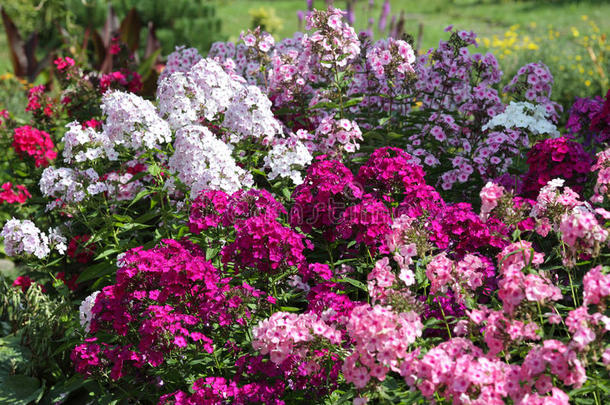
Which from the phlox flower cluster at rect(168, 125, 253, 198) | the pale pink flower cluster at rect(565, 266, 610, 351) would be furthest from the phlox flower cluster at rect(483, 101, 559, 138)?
the pale pink flower cluster at rect(565, 266, 610, 351)

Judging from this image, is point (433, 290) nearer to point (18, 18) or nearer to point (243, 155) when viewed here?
point (243, 155)

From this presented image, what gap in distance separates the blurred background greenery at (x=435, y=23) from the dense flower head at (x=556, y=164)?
3.40 metres

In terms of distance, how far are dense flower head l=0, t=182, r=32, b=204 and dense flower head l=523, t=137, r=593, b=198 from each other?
380 cm

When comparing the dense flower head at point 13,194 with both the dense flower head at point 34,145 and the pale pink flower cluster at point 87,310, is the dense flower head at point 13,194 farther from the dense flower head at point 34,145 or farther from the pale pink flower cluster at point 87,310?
the pale pink flower cluster at point 87,310

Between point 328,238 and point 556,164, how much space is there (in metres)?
1.56

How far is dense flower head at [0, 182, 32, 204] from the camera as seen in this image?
5.05 metres

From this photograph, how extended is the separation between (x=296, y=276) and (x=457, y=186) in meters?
1.64

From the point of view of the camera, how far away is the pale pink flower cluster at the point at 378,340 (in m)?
2.52

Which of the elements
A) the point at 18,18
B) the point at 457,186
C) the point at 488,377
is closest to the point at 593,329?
the point at 488,377

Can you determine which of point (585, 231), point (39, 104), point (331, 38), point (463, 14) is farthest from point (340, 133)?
point (463, 14)

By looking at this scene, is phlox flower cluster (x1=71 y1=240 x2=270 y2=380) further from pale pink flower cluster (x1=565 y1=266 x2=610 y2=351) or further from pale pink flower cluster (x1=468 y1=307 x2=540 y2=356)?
pale pink flower cluster (x1=565 y1=266 x2=610 y2=351)

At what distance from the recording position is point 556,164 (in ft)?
13.2

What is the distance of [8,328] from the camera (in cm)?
511

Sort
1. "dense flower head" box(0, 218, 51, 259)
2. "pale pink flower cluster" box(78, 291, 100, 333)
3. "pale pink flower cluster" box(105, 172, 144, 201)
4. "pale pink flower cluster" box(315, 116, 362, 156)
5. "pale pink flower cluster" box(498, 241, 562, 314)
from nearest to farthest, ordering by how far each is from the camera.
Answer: "pale pink flower cluster" box(498, 241, 562, 314)
"pale pink flower cluster" box(78, 291, 100, 333)
"dense flower head" box(0, 218, 51, 259)
"pale pink flower cluster" box(315, 116, 362, 156)
"pale pink flower cluster" box(105, 172, 144, 201)
